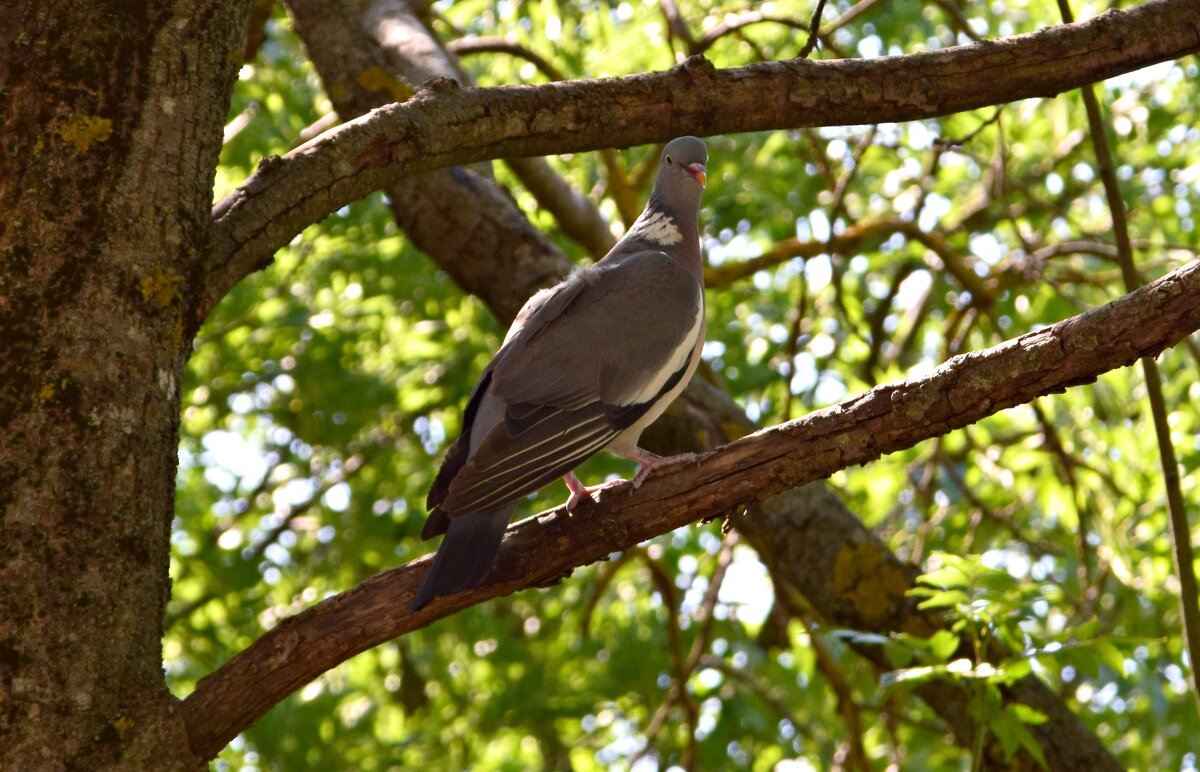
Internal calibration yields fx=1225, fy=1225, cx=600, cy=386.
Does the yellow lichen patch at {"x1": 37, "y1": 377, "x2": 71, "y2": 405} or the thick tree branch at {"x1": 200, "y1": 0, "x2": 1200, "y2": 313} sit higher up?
the thick tree branch at {"x1": 200, "y1": 0, "x2": 1200, "y2": 313}

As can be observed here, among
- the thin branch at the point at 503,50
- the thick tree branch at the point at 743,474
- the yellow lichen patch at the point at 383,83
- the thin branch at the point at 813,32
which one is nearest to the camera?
the thick tree branch at the point at 743,474

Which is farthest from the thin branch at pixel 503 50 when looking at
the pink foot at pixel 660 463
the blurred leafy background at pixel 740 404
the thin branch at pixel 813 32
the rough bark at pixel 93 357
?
the rough bark at pixel 93 357

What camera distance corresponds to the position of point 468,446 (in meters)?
3.42

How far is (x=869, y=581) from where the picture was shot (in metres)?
4.24

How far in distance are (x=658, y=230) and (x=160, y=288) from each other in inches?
77.1

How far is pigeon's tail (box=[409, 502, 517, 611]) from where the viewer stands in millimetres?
2637

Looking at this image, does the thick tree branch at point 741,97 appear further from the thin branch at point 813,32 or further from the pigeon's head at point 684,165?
the pigeon's head at point 684,165

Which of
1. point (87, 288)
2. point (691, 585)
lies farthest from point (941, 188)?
point (87, 288)

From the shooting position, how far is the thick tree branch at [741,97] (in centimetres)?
293

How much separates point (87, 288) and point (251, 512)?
4387mm

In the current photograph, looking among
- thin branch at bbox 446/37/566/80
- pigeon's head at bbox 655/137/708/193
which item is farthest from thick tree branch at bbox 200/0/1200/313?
thin branch at bbox 446/37/566/80

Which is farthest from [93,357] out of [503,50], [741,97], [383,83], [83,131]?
[503,50]

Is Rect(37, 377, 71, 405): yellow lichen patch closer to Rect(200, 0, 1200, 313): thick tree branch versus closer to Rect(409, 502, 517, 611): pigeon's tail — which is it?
Rect(200, 0, 1200, 313): thick tree branch

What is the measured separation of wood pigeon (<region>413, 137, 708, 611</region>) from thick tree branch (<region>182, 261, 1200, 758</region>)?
5.4 inches
